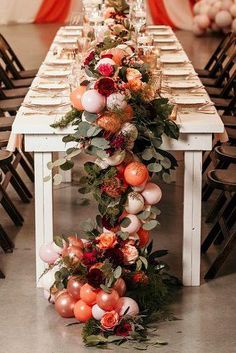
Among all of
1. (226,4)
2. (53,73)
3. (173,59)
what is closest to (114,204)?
(53,73)

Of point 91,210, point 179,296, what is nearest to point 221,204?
point 91,210

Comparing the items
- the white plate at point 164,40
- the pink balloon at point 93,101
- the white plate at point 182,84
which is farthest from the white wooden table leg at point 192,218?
the white plate at point 164,40

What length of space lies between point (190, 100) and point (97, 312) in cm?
139

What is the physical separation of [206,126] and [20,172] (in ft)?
8.77

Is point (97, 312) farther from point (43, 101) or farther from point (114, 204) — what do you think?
point (43, 101)

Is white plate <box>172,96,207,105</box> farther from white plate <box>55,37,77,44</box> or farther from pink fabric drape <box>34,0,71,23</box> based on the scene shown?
pink fabric drape <box>34,0,71,23</box>

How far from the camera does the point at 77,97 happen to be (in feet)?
15.5

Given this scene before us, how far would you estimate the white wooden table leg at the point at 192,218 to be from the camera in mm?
4926

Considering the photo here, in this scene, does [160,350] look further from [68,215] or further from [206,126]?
[68,215]

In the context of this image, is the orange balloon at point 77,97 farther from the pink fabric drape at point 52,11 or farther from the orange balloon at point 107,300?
the pink fabric drape at point 52,11

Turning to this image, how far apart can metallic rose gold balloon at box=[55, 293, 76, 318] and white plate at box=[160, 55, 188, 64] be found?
2557 millimetres

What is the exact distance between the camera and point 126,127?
457 centimetres

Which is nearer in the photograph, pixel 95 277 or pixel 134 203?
pixel 95 277

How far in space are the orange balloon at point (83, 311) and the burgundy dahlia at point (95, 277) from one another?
0.12 m
